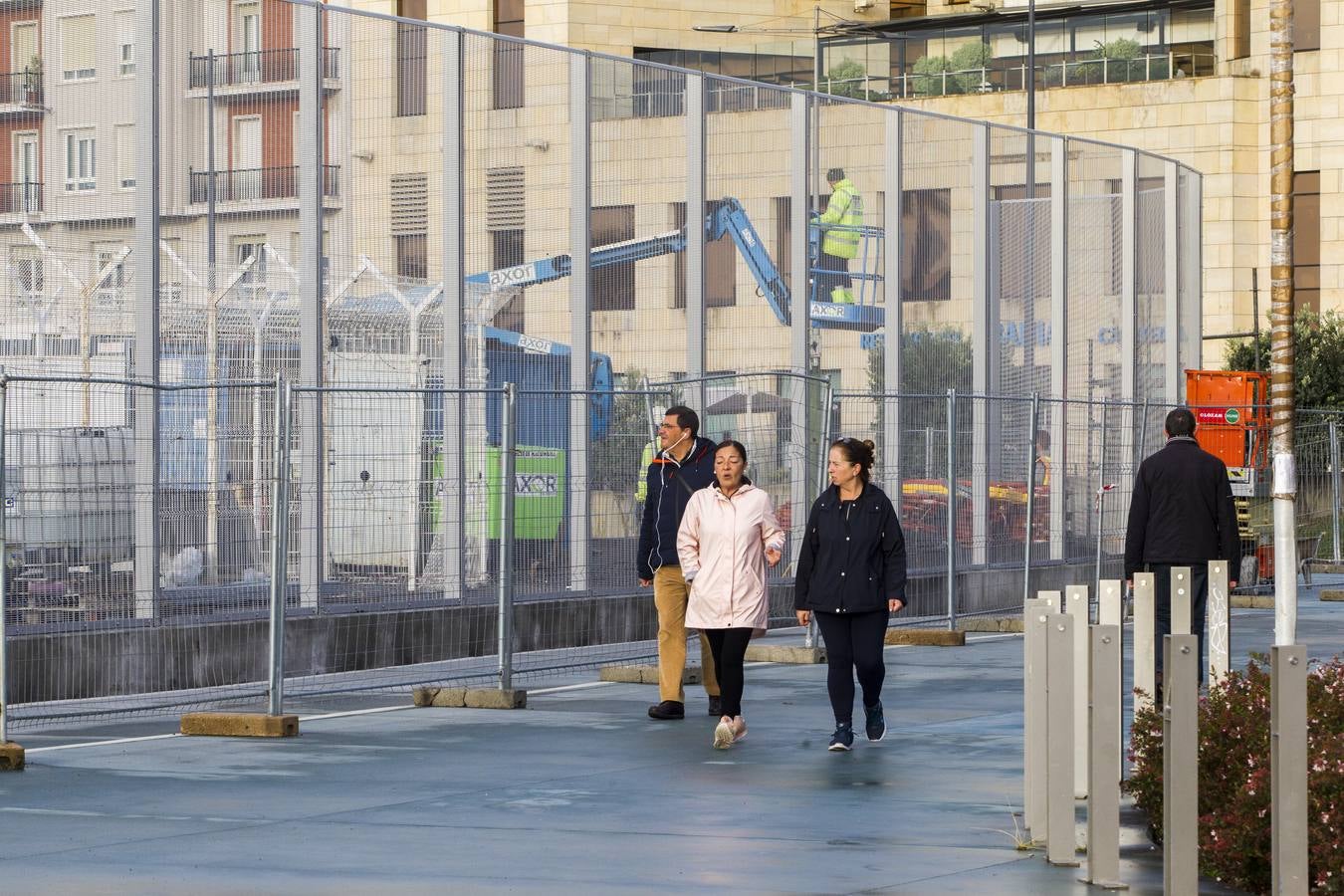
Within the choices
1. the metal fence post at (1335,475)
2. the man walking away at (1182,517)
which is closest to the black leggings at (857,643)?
the man walking away at (1182,517)

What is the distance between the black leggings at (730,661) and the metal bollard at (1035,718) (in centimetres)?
350

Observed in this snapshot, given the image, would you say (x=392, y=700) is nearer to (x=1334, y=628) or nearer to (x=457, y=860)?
(x=457, y=860)

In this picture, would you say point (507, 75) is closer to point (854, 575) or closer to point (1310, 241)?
point (854, 575)

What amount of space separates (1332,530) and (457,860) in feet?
89.8

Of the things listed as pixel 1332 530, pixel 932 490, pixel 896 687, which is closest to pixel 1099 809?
pixel 896 687

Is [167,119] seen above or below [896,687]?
above

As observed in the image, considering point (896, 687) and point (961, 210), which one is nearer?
point (896, 687)

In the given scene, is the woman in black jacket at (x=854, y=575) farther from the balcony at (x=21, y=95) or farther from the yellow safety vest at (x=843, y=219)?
the yellow safety vest at (x=843, y=219)

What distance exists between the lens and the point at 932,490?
77.2ft

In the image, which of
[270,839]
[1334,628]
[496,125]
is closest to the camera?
[270,839]

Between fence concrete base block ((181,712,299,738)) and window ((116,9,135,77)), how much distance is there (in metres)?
5.12

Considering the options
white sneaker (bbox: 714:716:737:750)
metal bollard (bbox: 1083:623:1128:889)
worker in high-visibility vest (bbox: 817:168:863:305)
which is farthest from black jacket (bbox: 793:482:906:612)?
worker in high-visibility vest (bbox: 817:168:863:305)

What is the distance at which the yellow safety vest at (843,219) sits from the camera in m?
24.7

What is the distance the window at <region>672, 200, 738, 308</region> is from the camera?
22.1 metres
